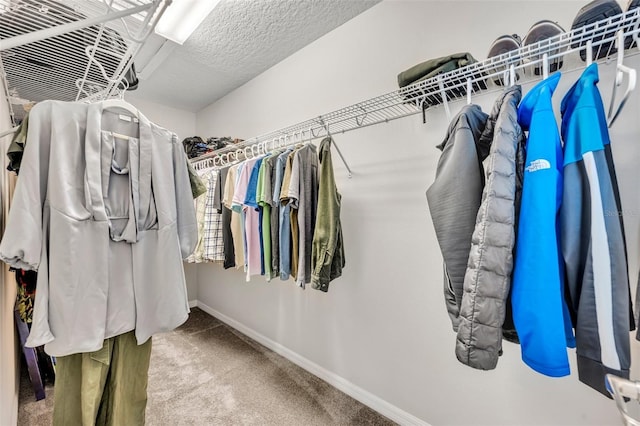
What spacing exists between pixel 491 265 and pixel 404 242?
87 cm

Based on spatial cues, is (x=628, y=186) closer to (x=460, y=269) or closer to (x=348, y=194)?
(x=460, y=269)

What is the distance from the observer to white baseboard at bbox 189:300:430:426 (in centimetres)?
159

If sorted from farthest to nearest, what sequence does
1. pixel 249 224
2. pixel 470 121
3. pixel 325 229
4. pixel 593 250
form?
pixel 249 224
pixel 325 229
pixel 470 121
pixel 593 250

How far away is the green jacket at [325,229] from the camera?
4.64 feet

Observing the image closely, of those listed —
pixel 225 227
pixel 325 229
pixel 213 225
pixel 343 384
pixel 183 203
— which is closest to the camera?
pixel 183 203

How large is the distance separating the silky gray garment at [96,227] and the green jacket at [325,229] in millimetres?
650

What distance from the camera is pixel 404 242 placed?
159cm

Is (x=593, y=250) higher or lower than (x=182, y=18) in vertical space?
lower

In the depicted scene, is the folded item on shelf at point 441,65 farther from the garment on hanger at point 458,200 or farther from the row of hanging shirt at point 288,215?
the row of hanging shirt at point 288,215

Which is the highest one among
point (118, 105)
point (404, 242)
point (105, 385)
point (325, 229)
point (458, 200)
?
point (118, 105)

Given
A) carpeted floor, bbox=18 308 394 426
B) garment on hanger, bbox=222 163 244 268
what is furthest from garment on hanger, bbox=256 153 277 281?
carpeted floor, bbox=18 308 394 426

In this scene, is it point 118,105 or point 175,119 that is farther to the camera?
point 175,119

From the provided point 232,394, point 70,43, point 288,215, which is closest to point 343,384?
point 232,394

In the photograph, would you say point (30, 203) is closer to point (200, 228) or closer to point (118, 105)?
point (118, 105)
